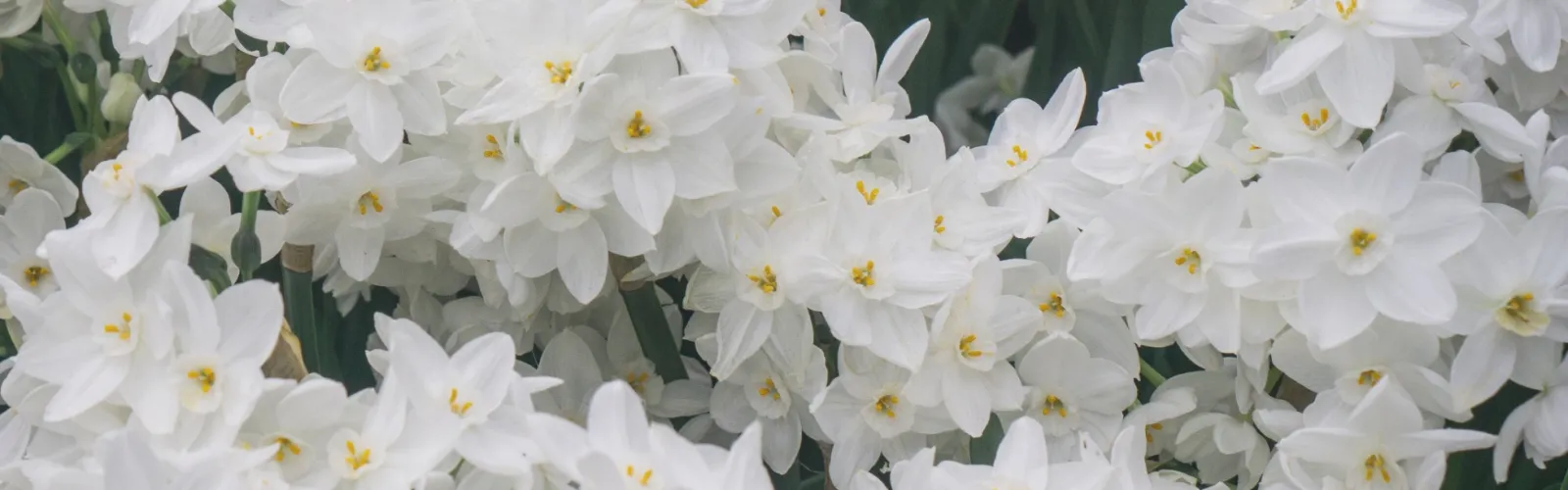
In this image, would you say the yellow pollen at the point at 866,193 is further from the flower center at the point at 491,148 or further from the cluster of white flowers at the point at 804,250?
the flower center at the point at 491,148

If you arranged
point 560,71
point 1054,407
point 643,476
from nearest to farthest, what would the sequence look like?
point 643,476
point 560,71
point 1054,407

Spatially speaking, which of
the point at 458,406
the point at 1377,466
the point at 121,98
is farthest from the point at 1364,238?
the point at 121,98

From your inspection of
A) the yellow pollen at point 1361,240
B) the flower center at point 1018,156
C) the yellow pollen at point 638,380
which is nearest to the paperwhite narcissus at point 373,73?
the yellow pollen at point 638,380

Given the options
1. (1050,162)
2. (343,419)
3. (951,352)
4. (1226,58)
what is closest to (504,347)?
(343,419)

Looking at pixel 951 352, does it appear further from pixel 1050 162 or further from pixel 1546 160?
pixel 1546 160

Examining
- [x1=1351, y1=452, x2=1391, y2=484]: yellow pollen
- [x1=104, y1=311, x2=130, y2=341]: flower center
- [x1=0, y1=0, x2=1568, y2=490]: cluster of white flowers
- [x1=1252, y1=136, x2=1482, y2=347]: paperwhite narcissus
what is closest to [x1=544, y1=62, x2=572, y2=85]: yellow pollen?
[x1=0, y1=0, x2=1568, y2=490]: cluster of white flowers

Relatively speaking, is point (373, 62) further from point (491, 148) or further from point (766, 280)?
point (766, 280)

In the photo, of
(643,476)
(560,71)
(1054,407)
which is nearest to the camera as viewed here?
(643,476)

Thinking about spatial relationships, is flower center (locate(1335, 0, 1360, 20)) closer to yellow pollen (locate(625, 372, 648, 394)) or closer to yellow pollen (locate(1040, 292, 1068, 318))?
yellow pollen (locate(1040, 292, 1068, 318))
